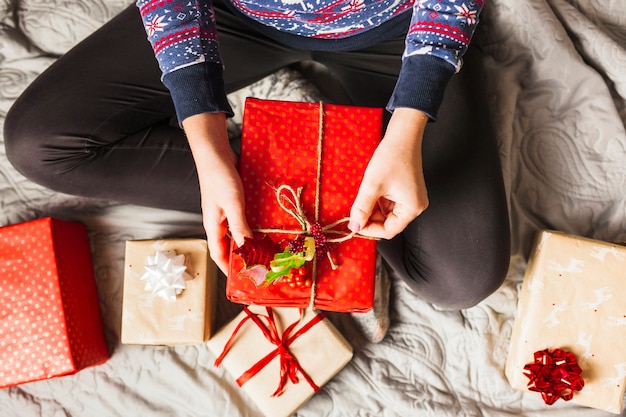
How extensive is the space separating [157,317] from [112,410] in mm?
237

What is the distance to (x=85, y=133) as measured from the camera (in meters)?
0.88

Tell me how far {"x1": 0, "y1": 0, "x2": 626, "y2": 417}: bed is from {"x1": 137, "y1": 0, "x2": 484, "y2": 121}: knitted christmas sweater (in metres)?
0.33

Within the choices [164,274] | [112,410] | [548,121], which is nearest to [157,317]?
[164,274]

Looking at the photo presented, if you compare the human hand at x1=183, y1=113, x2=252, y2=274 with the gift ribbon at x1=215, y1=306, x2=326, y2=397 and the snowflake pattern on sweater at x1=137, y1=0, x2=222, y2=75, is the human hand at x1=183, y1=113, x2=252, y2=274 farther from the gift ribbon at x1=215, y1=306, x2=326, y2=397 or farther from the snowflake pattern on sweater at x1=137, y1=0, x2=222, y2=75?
the gift ribbon at x1=215, y1=306, x2=326, y2=397

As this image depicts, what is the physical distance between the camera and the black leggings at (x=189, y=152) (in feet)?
2.81

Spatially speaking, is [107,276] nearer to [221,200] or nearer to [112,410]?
[112,410]

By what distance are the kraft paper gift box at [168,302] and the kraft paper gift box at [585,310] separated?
58 cm

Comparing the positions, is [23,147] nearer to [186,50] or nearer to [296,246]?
[186,50]

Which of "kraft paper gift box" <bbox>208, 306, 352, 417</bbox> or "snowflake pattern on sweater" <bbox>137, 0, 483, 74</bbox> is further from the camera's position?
"kraft paper gift box" <bbox>208, 306, 352, 417</bbox>

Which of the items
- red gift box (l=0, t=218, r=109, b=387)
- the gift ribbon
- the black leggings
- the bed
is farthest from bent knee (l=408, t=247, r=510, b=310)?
red gift box (l=0, t=218, r=109, b=387)

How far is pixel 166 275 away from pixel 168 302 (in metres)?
0.06

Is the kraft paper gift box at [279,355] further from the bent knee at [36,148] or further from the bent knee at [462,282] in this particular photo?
the bent knee at [36,148]

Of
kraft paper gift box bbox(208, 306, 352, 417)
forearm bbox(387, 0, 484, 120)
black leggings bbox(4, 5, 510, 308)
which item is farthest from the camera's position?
kraft paper gift box bbox(208, 306, 352, 417)

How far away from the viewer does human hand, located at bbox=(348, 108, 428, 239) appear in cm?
66
